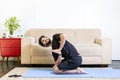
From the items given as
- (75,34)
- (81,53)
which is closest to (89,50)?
(81,53)

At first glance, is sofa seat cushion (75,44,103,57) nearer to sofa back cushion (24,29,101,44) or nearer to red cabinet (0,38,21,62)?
sofa back cushion (24,29,101,44)

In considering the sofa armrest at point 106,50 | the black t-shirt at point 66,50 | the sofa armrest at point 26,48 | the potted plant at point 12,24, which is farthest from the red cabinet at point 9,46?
the sofa armrest at point 106,50

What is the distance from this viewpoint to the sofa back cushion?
5.71 m

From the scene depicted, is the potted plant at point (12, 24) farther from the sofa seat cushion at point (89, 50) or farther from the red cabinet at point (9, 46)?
the sofa seat cushion at point (89, 50)

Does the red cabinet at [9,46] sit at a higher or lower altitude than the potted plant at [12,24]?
lower

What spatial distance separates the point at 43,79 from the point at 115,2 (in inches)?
133

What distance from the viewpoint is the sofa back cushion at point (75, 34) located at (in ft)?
18.7

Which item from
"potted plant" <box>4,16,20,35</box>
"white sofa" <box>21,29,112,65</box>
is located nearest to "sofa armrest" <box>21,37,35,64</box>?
"white sofa" <box>21,29,112,65</box>

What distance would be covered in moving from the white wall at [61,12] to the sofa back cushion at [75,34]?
404mm

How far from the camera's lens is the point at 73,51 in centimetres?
412

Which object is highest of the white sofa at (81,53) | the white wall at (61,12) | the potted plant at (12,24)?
the white wall at (61,12)

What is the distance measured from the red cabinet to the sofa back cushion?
391mm

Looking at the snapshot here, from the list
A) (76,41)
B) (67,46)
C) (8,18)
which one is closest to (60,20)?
(76,41)

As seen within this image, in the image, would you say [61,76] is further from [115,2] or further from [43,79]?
[115,2]
